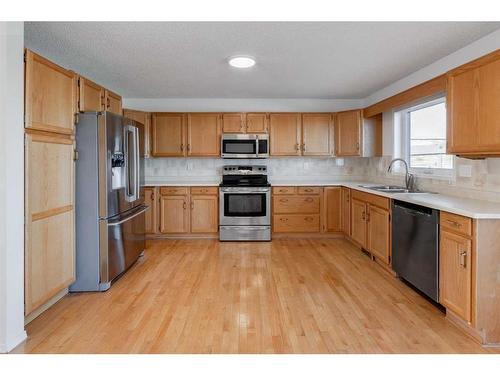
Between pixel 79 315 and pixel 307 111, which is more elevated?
pixel 307 111

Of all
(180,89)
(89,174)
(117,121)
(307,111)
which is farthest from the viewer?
(307,111)

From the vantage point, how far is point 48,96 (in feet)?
8.18

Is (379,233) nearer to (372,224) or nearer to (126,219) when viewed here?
(372,224)

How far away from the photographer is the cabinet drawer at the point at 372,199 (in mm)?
3516

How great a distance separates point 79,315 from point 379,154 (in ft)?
14.2

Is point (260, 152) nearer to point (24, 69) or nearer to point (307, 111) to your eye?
point (307, 111)

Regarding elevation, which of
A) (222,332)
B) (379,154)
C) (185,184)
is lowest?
(222,332)

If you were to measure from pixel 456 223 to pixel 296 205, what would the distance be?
289cm

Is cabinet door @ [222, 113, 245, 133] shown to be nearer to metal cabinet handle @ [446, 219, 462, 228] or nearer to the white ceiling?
the white ceiling

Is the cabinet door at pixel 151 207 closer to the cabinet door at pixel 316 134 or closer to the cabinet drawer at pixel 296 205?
the cabinet drawer at pixel 296 205

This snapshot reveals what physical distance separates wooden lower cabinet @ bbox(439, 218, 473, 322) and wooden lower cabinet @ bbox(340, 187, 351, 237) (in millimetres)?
2272

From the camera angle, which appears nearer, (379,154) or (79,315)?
(79,315)

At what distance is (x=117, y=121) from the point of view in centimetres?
320

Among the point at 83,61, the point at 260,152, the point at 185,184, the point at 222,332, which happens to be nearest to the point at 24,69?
the point at 83,61
